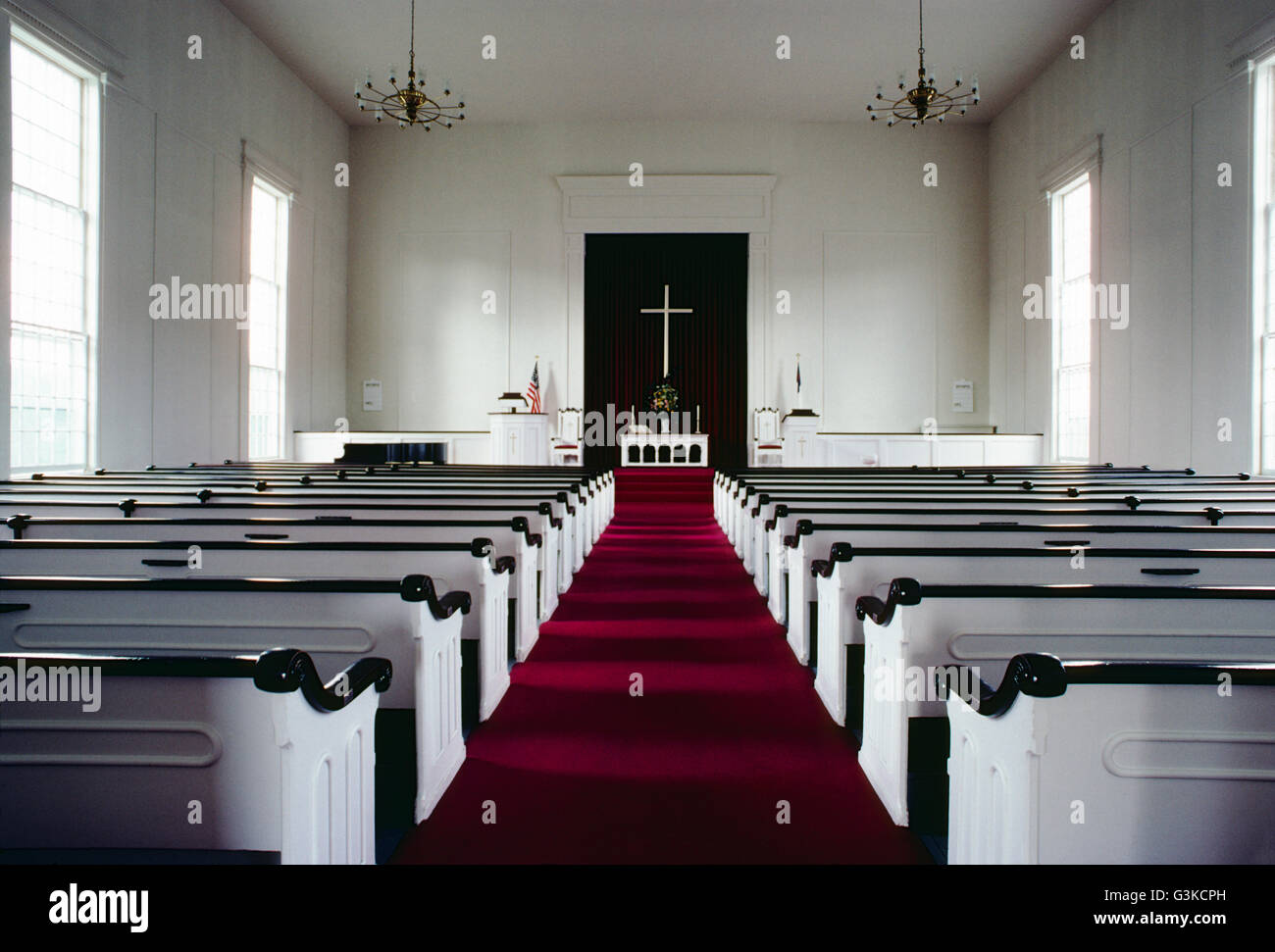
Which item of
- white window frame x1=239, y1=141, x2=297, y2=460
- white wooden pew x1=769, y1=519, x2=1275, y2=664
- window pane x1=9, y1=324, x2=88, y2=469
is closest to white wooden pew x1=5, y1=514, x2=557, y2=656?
white wooden pew x1=769, y1=519, x2=1275, y2=664

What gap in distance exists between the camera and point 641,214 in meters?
12.6

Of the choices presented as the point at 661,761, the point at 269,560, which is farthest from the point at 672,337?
the point at 661,761

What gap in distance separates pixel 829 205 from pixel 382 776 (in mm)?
12099

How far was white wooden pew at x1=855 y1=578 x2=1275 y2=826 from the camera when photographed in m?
2.04

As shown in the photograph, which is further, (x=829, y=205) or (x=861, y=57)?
(x=829, y=205)

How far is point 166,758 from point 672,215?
39.8 ft

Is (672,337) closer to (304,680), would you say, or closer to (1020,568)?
(1020,568)

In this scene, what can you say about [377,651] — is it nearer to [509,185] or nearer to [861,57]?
[861,57]

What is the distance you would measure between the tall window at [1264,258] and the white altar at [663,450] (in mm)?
6682

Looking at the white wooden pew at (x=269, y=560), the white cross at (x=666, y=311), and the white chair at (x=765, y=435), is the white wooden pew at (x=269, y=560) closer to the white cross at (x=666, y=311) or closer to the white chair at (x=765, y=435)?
the white chair at (x=765, y=435)

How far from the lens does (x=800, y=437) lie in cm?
1124

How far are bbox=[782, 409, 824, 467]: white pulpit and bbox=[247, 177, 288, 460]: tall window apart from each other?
675 centimetres

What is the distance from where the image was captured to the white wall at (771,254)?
1264 centimetres
